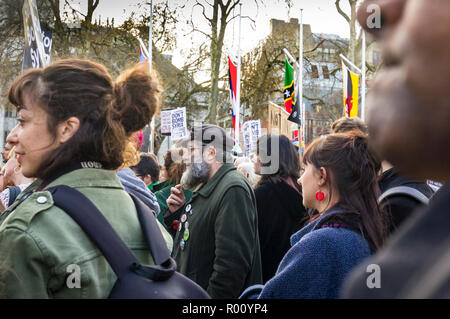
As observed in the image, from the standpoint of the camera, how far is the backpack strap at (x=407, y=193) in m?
2.66

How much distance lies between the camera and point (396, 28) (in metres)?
0.59

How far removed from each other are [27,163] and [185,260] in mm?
1931

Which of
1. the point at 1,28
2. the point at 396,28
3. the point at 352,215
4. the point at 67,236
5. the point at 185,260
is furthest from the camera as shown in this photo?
the point at 1,28

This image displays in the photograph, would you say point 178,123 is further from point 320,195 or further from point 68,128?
point 68,128

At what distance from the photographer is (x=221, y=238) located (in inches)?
133

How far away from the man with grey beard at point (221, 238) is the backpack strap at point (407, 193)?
109 centimetres

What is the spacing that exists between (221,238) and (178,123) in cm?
1071

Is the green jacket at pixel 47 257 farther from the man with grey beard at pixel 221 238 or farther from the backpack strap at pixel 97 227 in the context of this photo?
the man with grey beard at pixel 221 238

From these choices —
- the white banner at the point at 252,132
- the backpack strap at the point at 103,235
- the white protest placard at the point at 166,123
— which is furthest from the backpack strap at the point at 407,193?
the white protest placard at the point at 166,123

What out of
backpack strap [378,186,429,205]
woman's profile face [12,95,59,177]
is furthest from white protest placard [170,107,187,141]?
woman's profile face [12,95,59,177]

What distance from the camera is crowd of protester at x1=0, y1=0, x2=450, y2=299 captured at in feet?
1.72
